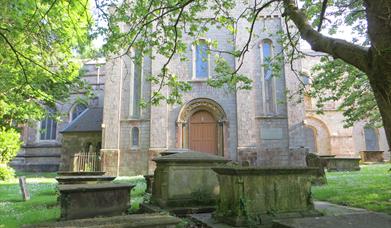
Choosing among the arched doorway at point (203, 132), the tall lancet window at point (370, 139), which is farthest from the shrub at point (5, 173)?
the tall lancet window at point (370, 139)

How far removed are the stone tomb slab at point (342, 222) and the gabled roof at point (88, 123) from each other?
831 inches

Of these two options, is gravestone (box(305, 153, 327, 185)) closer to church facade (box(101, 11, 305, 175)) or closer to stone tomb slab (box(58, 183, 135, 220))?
church facade (box(101, 11, 305, 175))

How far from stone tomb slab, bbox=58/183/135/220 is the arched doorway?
13465 mm

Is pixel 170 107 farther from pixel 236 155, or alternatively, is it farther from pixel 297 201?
pixel 297 201

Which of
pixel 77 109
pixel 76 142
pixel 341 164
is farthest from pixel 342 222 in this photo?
pixel 77 109

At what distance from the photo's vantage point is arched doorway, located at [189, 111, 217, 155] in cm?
2102

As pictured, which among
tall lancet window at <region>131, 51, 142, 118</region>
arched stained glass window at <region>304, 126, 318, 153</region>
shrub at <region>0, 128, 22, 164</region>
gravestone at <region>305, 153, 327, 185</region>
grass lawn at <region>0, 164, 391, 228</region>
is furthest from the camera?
arched stained glass window at <region>304, 126, 318, 153</region>

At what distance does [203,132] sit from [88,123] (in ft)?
32.2

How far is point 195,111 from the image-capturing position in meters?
21.2

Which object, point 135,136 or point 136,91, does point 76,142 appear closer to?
point 135,136

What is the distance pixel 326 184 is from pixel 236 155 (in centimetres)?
829

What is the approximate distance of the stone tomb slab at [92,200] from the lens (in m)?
6.76

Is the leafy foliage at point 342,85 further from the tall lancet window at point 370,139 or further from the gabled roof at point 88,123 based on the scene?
the tall lancet window at point 370,139

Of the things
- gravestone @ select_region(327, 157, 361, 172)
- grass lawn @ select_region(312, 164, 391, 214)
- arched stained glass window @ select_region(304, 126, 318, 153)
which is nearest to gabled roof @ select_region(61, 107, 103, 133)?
gravestone @ select_region(327, 157, 361, 172)
